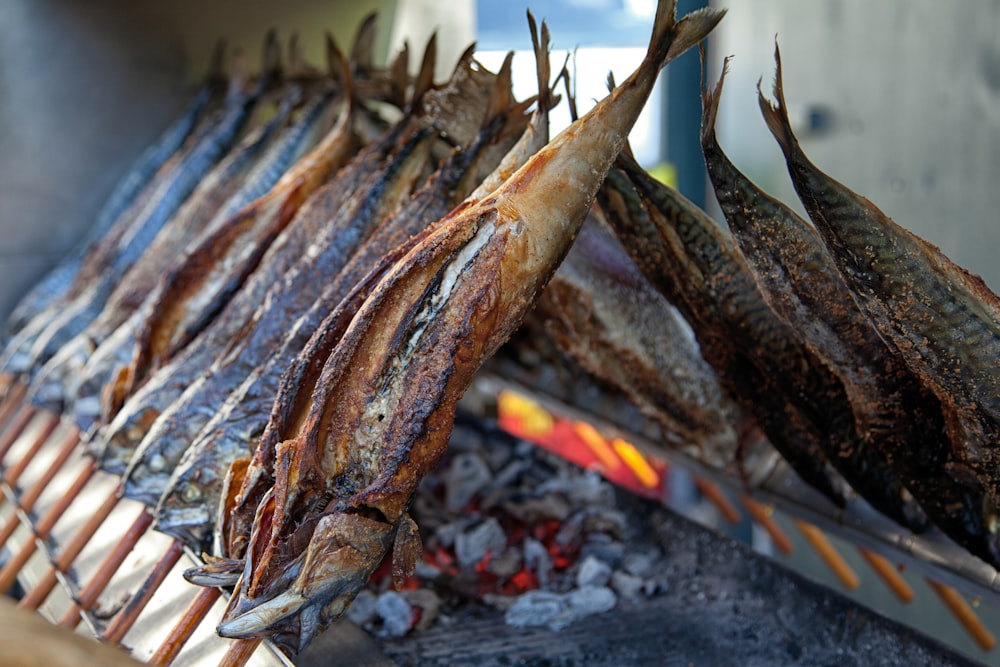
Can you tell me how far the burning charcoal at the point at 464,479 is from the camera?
142 inches

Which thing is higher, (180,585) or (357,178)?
(357,178)

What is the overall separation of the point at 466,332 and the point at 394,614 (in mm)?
1395

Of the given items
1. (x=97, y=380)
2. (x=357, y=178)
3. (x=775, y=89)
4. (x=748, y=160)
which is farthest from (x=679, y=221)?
(x=748, y=160)

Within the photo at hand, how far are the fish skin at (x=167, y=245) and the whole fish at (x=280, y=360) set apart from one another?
3.94ft

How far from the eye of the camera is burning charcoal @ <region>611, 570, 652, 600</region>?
2820 millimetres

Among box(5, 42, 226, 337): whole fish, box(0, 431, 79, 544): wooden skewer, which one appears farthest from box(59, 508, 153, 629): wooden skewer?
box(5, 42, 226, 337): whole fish

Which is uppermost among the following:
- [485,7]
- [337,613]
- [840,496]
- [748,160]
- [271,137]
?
[485,7]

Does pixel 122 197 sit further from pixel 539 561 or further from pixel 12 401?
pixel 539 561

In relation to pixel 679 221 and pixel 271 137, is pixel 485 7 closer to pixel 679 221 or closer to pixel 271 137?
pixel 271 137

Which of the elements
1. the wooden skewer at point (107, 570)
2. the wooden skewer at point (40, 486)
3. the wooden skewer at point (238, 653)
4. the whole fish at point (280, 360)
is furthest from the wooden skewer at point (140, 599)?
the wooden skewer at point (40, 486)

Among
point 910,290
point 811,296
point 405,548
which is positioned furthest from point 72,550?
point 910,290

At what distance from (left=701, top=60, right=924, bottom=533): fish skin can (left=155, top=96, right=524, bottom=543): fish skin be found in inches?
28.1

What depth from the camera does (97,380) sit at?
3.13 meters

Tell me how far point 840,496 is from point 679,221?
3.15ft
